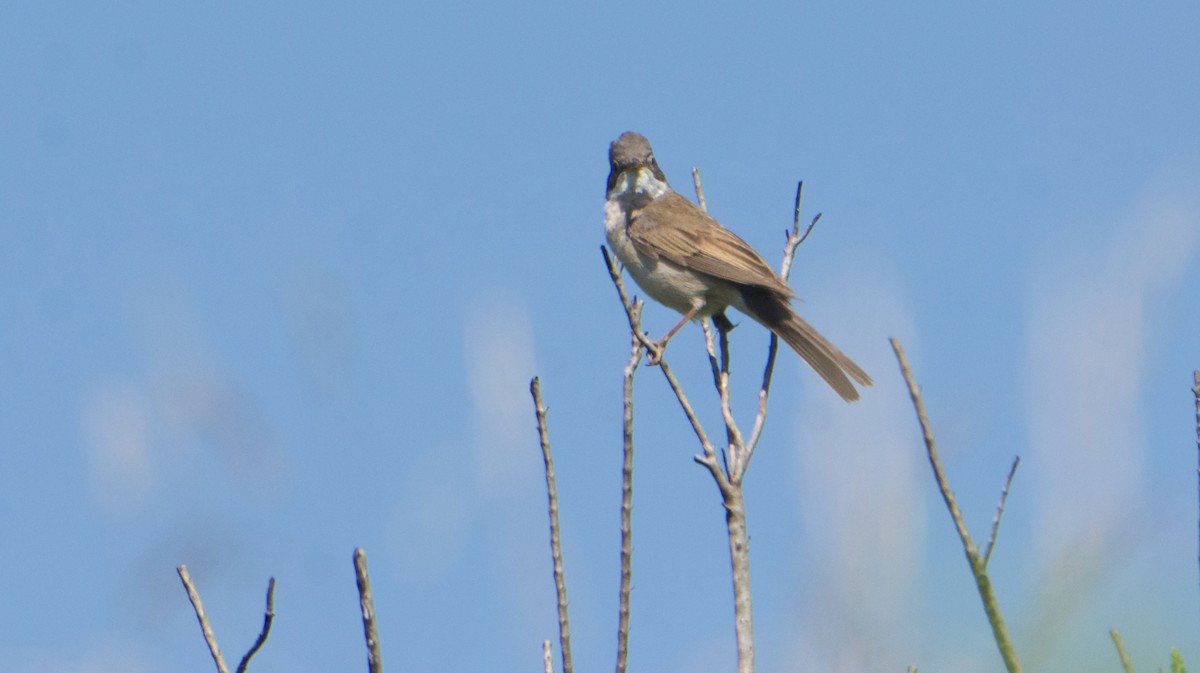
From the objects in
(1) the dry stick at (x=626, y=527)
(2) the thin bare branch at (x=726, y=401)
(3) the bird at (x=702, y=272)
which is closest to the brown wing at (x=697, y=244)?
(3) the bird at (x=702, y=272)

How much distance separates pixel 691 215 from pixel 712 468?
12.4ft

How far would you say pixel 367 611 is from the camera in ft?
5.21

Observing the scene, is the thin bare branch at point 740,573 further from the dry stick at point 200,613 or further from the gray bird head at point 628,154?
the gray bird head at point 628,154

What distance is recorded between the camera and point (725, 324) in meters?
6.09

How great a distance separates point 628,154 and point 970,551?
554cm

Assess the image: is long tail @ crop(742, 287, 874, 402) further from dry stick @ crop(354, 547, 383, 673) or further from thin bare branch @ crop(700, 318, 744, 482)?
dry stick @ crop(354, 547, 383, 673)

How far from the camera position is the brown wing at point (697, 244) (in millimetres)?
5832

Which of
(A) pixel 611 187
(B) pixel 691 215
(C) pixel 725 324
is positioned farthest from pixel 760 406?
(A) pixel 611 187

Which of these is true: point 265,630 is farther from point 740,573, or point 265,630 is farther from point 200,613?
point 740,573

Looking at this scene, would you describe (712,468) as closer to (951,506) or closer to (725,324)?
(951,506)

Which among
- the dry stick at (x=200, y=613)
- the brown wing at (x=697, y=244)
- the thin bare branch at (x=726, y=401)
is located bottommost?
the dry stick at (x=200, y=613)

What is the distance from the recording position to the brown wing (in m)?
5.83

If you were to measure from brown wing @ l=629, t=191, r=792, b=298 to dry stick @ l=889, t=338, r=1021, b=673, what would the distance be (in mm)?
4155

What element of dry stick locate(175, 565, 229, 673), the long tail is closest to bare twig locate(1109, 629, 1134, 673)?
dry stick locate(175, 565, 229, 673)
